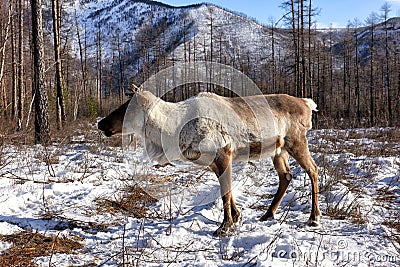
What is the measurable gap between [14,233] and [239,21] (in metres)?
127

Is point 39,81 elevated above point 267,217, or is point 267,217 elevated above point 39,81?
point 39,81

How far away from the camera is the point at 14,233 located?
11.9 ft

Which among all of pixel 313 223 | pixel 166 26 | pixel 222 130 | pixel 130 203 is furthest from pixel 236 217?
pixel 166 26

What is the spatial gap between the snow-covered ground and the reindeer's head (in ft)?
3.60

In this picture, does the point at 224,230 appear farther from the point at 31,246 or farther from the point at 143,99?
the point at 31,246

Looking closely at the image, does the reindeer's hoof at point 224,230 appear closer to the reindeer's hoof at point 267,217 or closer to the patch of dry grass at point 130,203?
the reindeer's hoof at point 267,217

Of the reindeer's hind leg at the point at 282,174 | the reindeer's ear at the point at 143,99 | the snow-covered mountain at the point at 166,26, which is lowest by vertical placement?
the reindeer's hind leg at the point at 282,174

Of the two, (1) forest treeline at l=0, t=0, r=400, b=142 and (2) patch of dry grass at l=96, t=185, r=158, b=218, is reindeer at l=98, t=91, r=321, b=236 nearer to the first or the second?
(2) patch of dry grass at l=96, t=185, r=158, b=218

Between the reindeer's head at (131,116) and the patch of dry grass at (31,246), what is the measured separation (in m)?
1.60

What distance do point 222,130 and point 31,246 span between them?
8.38 ft

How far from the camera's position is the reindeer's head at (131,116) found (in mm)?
4473

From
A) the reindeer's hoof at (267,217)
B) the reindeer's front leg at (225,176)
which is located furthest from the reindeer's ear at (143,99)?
the reindeer's hoof at (267,217)

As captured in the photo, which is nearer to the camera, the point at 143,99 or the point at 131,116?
the point at 143,99

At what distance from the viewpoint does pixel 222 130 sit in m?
4.39
